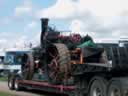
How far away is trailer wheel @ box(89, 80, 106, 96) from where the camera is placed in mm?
13438

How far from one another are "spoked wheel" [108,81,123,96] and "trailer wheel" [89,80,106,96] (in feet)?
1.25

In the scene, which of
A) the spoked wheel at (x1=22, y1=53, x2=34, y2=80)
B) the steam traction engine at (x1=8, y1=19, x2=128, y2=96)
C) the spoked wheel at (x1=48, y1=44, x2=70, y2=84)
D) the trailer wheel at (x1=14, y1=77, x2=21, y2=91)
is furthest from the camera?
the trailer wheel at (x1=14, y1=77, x2=21, y2=91)

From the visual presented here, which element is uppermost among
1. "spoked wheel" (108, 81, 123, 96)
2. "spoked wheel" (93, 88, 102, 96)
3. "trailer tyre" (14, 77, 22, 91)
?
"spoked wheel" (108, 81, 123, 96)

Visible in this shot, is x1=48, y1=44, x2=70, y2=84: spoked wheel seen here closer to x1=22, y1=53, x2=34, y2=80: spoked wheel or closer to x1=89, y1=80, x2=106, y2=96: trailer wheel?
x1=89, y1=80, x2=106, y2=96: trailer wheel

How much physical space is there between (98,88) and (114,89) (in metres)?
1.12

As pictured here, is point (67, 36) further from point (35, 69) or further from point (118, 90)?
point (118, 90)

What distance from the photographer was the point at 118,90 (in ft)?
41.1

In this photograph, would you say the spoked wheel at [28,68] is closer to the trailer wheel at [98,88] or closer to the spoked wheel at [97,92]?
the trailer wheel at [98,88]

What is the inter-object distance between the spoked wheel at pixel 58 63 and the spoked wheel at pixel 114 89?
310 centimetres

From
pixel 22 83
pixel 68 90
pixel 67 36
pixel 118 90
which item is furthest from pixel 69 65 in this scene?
pixel 22 83

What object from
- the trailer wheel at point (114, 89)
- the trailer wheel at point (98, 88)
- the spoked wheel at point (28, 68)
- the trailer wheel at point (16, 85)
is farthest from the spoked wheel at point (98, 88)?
the trailer wheel at point (16, 85)

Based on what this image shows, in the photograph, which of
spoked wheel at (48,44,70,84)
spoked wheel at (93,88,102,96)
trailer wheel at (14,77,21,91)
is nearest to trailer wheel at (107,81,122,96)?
spoked wheel at (93,88,102,96)

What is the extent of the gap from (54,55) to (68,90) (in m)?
1.79

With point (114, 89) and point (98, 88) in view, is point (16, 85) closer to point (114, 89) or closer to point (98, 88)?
point (98, 88)
